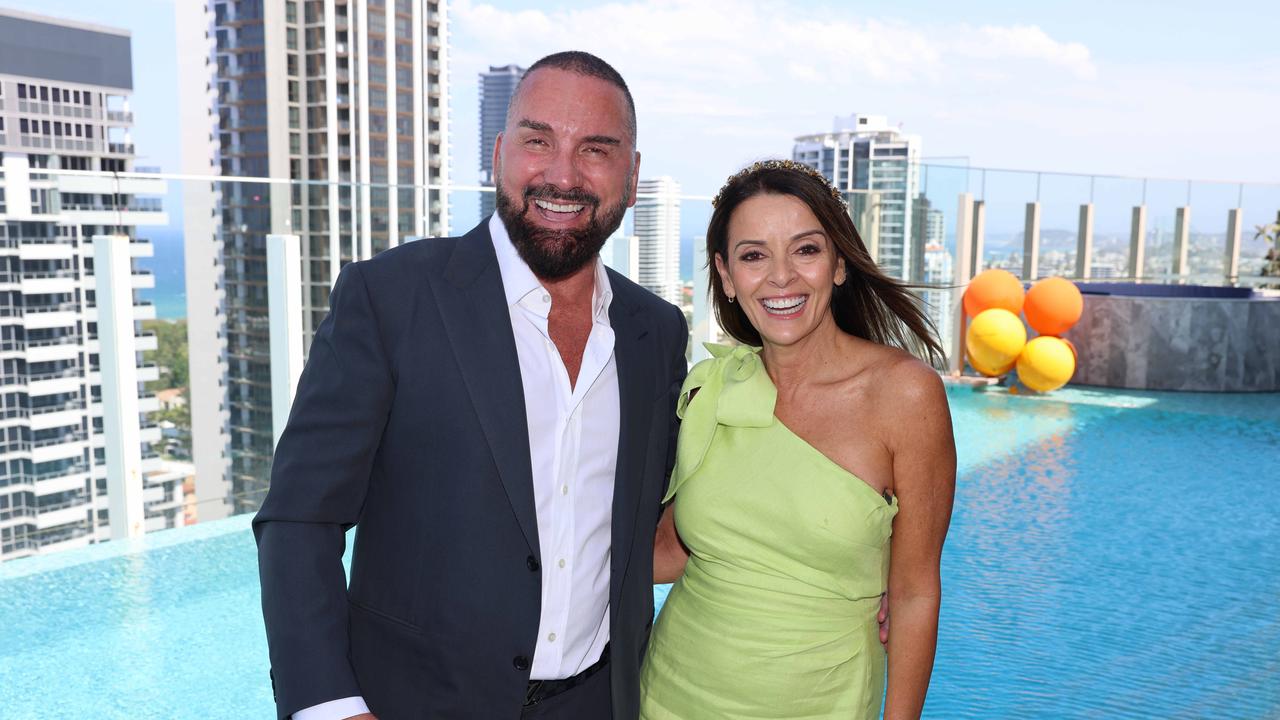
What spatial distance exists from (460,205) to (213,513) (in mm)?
2625

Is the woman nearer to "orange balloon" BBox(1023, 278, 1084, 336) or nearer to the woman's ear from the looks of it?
the woman's ear

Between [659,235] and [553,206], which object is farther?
[659,235]

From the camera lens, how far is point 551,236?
167 cm

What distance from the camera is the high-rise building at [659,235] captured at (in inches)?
313

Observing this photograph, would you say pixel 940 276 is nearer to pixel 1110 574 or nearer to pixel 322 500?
pixel 1110 574

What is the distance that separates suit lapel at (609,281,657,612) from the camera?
1668 mm

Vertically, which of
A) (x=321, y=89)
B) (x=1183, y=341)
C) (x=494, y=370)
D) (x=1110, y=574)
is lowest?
(x=1110, y=574)

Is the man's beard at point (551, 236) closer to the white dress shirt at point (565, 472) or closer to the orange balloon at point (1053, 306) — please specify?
the white dress shirt at point (565, 472)

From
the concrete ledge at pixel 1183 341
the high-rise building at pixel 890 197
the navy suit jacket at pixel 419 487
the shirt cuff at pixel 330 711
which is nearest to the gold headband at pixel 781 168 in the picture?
the navy suit jacket at pixel 419 487

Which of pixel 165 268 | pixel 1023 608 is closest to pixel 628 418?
pixel 1023 608

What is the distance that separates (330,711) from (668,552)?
0.88 m

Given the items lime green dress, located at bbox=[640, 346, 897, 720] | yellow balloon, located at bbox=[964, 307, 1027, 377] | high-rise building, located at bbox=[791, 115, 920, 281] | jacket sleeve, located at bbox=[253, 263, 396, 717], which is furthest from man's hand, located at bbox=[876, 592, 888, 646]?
high-rise building, located at bbox=[791, 115, 920, 281]

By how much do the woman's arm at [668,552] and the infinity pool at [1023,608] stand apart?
2.59 meters

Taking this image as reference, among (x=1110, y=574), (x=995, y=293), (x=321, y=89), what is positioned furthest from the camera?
(x=321, y=89)
